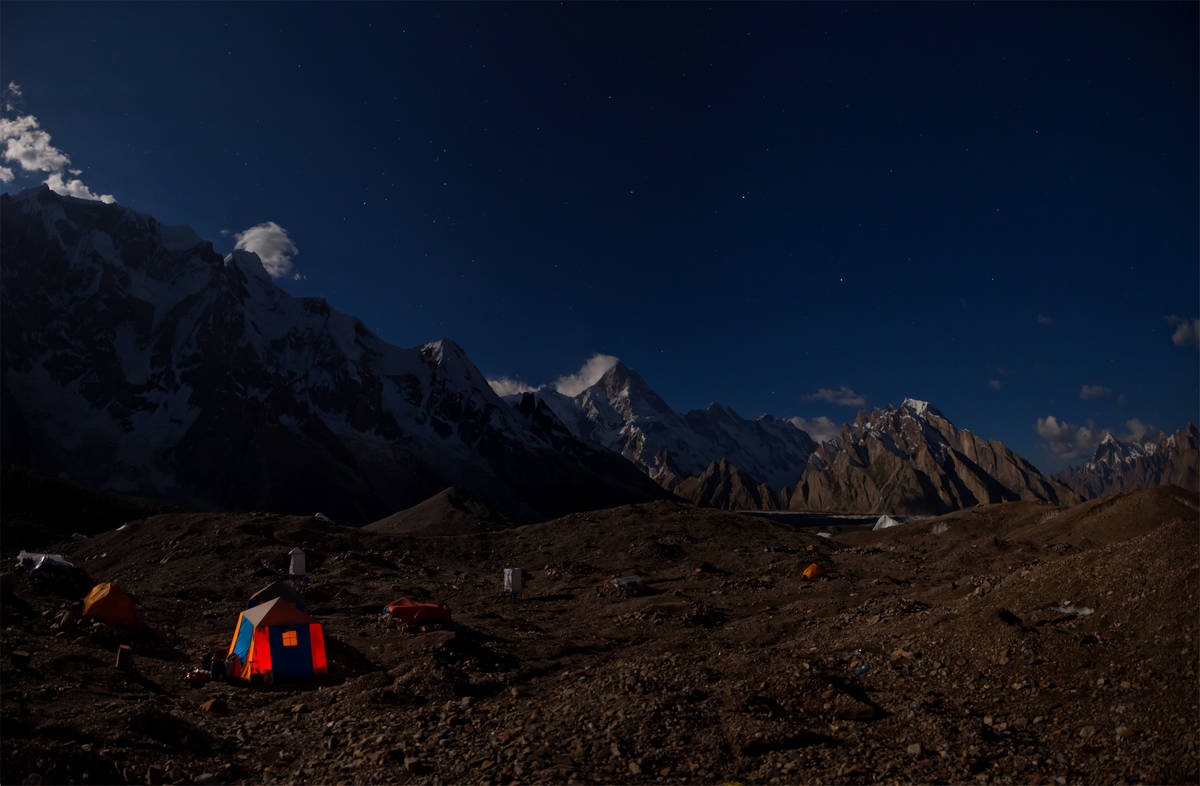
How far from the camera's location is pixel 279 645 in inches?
806

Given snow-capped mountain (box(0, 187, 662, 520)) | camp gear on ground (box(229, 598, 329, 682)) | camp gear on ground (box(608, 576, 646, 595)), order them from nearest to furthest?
camp gear on ground (box(229, 598, 329, 682)), camp gear on ground (box(608, 576, 646, 595)), snow-capped mountain (box(0, 187, 662, 520))

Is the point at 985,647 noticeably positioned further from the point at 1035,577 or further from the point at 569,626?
the point at 569,626

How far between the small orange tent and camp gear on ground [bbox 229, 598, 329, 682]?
4437mm

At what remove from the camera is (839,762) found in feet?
31.9

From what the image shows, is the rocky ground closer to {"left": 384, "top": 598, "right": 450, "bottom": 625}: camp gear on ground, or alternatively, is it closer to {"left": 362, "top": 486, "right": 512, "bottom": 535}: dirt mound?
{"left": 384, "top": 598, "right": 450, "bottom": 625}: camp gear on ground

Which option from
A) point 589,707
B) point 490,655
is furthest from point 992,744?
point 490,655

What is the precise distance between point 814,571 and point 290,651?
25915 mm

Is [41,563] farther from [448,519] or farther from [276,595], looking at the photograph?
[448,519]

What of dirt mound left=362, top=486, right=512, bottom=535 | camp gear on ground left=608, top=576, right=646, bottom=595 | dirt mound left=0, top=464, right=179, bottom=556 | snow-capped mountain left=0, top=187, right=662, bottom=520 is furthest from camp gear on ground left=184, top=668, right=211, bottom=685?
snow-capped mountain left=0, top=187, right=662, bottom=520

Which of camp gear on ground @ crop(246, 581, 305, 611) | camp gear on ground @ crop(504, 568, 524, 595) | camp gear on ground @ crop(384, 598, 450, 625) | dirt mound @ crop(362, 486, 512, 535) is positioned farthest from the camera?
dirt mound @ crop(362, 486, 512, 535)

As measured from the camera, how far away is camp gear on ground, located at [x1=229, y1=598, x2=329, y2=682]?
66.5ft

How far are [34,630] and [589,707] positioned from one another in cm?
1858

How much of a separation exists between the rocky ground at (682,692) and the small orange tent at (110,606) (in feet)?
2.15

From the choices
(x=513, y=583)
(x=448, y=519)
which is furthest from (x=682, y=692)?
(x=448, y=519)
